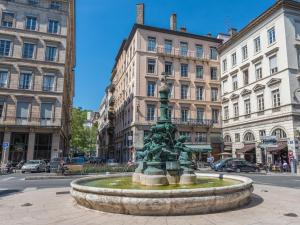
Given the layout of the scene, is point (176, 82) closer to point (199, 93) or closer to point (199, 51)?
point (199, 93)

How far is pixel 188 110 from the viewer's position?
3978 cm

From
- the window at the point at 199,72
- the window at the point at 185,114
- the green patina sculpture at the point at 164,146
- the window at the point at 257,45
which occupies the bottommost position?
the green patina sculpture at the point at 164,146

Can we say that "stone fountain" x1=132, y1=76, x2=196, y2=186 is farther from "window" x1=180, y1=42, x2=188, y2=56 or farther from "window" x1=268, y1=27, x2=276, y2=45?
"window" x1=180, y1=42, x2=188, y2=56

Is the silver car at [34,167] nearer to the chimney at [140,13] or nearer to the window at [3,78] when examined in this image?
the window at [3,78]

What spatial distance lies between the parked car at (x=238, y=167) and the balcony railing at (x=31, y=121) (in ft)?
72.2

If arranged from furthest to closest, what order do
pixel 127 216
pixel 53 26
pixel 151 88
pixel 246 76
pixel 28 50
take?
pixel 151 88
pixel 53 26
pixel 246 76
pixel 28 50
pixel 127 216

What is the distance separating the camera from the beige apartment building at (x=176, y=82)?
1492 inches

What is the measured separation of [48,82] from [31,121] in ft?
18.7

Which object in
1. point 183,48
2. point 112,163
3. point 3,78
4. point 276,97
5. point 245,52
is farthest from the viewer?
point 183,48

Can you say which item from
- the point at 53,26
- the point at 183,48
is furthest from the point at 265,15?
the point at 53,26

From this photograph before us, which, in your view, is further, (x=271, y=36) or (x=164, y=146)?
(x=271, y=36)

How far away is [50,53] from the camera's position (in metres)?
36.1

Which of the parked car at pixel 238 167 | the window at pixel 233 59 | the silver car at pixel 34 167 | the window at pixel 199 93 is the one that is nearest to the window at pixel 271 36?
the window at pixel 233 59

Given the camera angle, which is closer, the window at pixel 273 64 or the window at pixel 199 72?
the window at pixel 273 64
